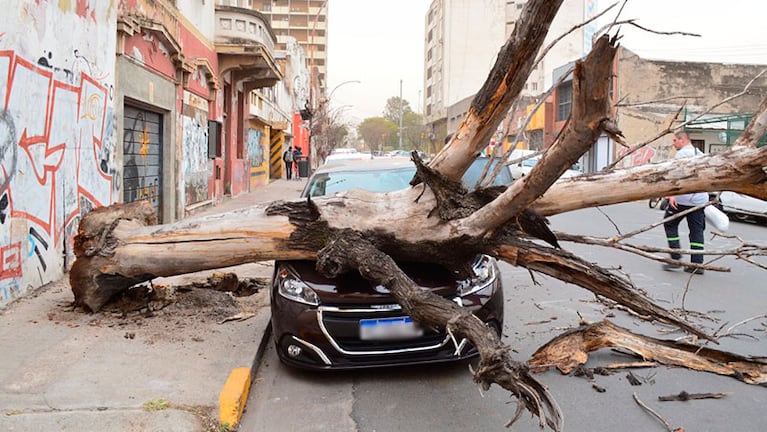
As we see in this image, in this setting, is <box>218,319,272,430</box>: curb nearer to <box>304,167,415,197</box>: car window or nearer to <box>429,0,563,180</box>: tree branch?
<box>429,0,563,180</box>: tree branch

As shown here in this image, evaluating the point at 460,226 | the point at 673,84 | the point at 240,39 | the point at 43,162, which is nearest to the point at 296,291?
the point at 460,226

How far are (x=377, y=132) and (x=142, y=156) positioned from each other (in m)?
91.6

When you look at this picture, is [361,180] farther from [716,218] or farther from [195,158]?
[195,158]

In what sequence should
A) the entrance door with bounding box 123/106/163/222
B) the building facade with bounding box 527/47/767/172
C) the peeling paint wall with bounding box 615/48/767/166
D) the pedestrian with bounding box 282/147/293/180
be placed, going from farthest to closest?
the pedestrian with bounding box 282/147/293/180 < the peeling paint wall with bounding box 615/48/767/166 < the building facade with bounding box 527/47/767/172 < the entrance door with bounding box 123/106/163/222

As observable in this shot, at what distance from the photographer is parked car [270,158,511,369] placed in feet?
14.8

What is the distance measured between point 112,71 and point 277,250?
5.20 metres

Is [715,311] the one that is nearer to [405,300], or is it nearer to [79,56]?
[405,300]

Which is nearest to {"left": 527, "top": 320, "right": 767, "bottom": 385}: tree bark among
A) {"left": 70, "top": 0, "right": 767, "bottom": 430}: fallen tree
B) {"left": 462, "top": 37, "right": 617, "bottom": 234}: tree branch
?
{"left": 70, "top": 0, "right": 767, "bottom": 430}: fallen tree

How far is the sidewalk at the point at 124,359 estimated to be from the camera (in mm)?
3874

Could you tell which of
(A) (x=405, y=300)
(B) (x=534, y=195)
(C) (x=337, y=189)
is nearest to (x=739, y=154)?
(B) (x=534, y=195)

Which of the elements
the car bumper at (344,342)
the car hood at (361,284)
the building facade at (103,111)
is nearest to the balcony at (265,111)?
the building facade at (103,111)

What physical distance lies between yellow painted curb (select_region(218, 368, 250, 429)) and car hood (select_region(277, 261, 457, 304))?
0.79 metres

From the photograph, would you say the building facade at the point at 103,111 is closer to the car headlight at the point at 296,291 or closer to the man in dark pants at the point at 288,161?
the car headlight at the point at 296,291

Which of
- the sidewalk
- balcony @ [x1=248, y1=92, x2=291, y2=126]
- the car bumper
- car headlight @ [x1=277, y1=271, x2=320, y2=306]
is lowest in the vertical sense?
the sidewalk
